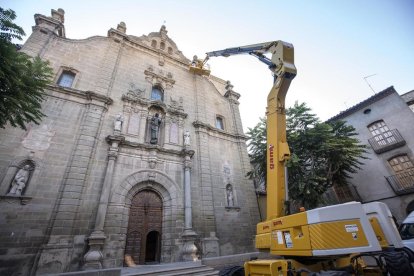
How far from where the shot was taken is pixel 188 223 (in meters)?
10.2

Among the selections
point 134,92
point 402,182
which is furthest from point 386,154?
point 134,92

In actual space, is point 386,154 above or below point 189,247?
above

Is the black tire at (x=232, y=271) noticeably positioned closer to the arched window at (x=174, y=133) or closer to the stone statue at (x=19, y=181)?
the stone statue at (x=19, y=181)

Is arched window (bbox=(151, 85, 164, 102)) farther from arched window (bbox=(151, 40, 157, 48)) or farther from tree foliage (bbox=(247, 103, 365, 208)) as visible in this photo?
tree foliage (bbox=(247, 103, 365, 208))

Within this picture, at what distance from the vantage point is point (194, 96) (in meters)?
16.3

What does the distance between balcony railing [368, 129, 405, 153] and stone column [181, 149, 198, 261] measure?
14.5m

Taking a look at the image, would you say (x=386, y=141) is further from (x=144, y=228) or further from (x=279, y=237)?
(x=144, y=228)

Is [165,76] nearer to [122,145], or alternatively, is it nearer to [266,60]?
[122,145]

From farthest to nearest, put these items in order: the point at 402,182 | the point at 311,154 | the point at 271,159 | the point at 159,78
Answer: the point at 159,78, the point at 402,182, the point at 311,154, the point at 271,159

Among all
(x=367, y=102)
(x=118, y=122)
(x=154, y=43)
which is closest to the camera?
(x=118, y=122)

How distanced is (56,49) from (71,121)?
17.9 ft

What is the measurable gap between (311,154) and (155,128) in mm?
9691

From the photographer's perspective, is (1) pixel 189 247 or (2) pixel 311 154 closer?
(1) pixel 189 247

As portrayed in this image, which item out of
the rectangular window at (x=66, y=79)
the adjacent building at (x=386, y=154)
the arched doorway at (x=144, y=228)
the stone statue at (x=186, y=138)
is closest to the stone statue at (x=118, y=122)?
the rectangular window at (x=66, y=79)
